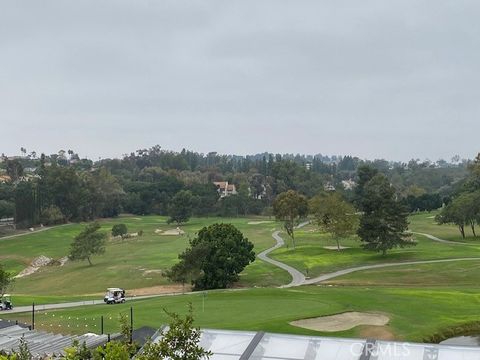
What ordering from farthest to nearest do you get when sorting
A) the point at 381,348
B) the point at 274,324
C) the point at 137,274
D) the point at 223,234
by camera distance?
1. the point at 137,274
2. the point at 223,234
3. the point at 274,324
4. the point at 381,348

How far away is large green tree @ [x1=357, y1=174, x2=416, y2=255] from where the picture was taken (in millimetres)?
74062

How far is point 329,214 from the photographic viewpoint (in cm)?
8375

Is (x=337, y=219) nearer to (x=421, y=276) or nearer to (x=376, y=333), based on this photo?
(x=421, y=276)

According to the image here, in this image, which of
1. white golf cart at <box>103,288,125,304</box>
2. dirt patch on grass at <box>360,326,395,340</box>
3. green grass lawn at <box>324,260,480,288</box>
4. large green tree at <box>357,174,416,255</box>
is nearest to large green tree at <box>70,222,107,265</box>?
white golf cart at <box>103,288,125,304</box>

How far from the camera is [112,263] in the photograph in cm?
8188

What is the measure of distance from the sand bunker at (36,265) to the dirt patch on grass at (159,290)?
32.7 m

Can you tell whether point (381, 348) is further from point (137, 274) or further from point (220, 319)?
point (137, 274)

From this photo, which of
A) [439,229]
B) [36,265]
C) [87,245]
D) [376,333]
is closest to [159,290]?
[87,245]

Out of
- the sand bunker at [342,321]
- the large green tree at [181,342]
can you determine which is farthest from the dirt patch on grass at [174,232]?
the large green tree at [181,342]

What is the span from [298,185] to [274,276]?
120m

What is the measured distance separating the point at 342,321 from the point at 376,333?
3.31 metres

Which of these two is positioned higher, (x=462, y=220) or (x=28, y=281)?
(x=462, y=220)

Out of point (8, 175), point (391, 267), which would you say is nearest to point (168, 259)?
point (391, 267)

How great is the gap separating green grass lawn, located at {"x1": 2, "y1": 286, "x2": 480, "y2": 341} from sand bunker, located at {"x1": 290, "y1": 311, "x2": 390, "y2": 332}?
2.25 feet
